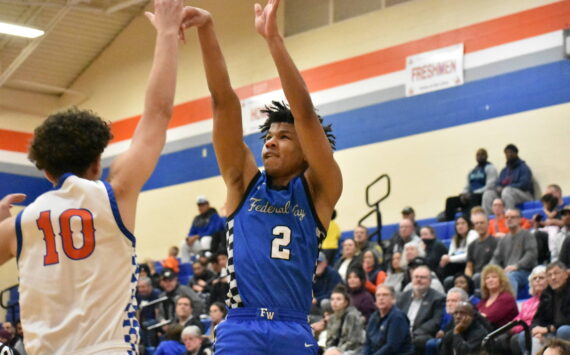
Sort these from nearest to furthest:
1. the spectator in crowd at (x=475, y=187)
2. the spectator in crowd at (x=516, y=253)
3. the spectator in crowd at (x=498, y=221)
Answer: the spectator in crowd at (x=516, y=253) < the spectator in crowd at (x=498, y=221) < the spectator in crowd at (x=475, y=187)

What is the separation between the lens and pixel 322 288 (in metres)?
14.3

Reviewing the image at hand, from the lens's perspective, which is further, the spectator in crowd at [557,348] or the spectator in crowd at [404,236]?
the spectator in crowd at [404,236]

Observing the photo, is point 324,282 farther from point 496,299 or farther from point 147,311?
point 147,311

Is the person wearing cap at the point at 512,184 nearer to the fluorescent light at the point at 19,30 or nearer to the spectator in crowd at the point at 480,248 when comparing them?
the spectator in crowd at the point at 480,248

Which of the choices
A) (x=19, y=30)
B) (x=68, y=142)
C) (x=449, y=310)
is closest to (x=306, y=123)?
(x=68, y=142)

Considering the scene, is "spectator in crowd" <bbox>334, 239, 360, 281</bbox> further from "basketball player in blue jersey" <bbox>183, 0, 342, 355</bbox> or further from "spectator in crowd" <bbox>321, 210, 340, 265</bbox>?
"basketball player in blue jersey" <bbox>183, 0, 342, 355</bbox>

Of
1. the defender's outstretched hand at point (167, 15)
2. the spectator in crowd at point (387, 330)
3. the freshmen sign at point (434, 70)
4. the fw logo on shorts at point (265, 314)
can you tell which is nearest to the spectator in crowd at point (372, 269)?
the spectator in crowd at point (387, 330)

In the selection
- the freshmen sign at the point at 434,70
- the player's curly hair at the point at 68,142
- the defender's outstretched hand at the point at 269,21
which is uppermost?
the freshmen sign at the point at 434,70

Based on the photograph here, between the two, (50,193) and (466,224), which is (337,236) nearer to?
(466,224)

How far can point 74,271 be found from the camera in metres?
3.55

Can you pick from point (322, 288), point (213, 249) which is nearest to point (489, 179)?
point (322, 288)

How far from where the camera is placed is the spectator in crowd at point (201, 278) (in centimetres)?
1694

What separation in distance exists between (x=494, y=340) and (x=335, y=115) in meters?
11.2

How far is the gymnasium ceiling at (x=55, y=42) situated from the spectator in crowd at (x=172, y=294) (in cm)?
850
